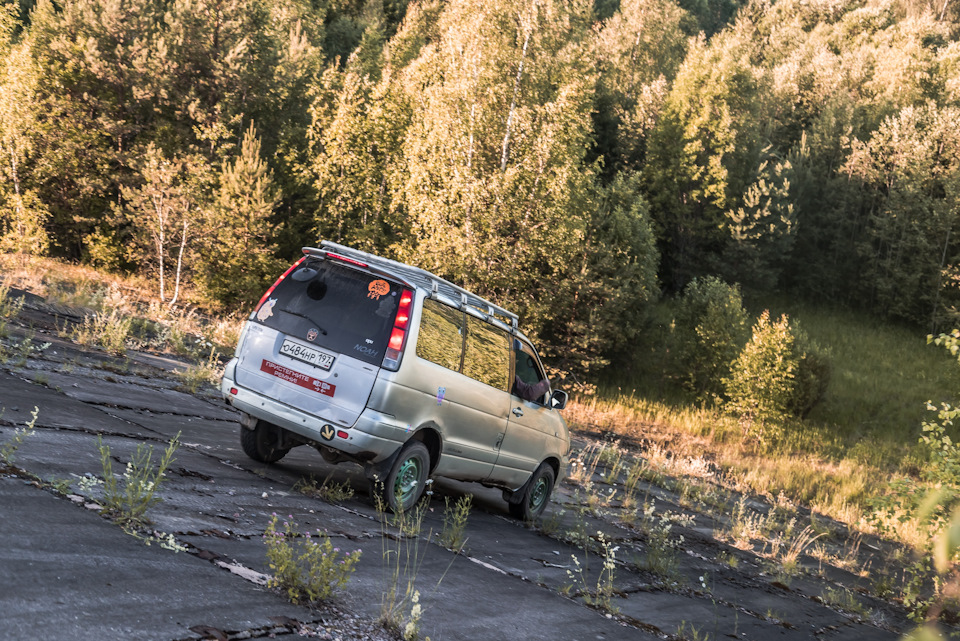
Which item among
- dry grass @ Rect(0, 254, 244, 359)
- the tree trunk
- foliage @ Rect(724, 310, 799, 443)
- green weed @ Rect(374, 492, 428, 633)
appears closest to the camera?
green weed @ Rect(374, 492, 428, 633)

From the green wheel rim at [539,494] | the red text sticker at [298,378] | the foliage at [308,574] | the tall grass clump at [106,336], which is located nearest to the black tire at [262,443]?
the red text sticker at [298,378]

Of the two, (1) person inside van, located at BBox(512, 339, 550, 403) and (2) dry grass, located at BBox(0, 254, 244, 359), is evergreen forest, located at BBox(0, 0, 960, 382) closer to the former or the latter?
(2) dry grass, located at BBox(0, 254, 244, 359)

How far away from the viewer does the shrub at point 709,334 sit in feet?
151

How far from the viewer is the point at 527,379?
10.2m

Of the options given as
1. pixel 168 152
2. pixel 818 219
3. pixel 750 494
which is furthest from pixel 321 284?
pixel 818 219

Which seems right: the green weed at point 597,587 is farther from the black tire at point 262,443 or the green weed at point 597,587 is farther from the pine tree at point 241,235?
the pine tree at point 241,235

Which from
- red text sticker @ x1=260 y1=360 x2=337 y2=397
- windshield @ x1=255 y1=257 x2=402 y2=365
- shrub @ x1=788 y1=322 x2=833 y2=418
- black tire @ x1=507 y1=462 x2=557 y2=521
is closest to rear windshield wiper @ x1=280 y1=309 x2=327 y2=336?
windshield @ x1=255 y1=257 x2=402 y2=365

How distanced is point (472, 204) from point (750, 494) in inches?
531

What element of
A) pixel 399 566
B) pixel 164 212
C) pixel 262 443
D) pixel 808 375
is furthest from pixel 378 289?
pixel 808 375

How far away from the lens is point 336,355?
300 inches

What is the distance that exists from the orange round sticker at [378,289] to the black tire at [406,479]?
147 cm

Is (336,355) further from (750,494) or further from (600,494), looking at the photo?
(750,494)

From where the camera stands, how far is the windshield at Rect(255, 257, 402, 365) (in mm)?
7645

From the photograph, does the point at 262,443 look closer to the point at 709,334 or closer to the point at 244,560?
the point at 244,560
